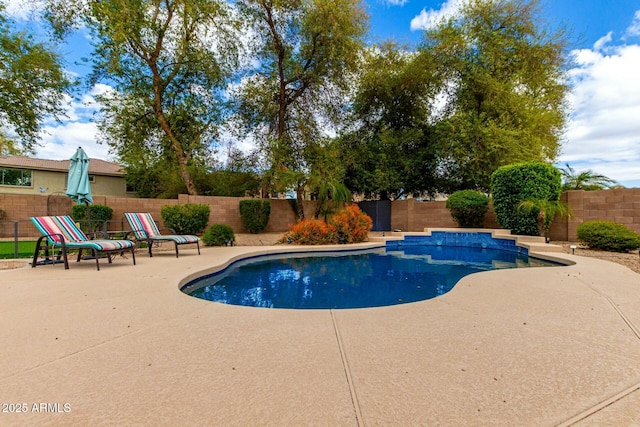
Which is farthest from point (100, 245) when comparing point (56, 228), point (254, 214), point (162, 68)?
point (162, 68)

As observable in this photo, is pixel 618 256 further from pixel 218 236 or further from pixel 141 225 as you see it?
pixel 141 225

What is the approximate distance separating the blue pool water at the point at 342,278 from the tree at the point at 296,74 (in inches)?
230

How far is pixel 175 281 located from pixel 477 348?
12.5 feet

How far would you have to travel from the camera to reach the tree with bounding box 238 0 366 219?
12.8 metres

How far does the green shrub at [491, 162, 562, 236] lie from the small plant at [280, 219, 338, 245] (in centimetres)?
580

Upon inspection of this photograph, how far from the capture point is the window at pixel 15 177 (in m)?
18.7

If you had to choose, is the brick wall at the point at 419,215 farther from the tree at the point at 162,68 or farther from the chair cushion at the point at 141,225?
the chair cushion at the point at 141,225

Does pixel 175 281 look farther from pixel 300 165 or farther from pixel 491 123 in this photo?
pixel 491 123

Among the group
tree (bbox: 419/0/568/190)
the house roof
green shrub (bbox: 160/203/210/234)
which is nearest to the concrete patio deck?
green shrub (bbox: 160/203/210/234)

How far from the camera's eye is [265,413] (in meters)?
1.47

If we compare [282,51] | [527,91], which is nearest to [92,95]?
[282,51]

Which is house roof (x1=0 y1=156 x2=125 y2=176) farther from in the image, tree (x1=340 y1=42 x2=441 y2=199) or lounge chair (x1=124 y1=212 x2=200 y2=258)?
tree (x1=340 y1=42 x2=441 y2=199)

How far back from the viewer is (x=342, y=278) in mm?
5730

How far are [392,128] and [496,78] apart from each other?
490 cm
